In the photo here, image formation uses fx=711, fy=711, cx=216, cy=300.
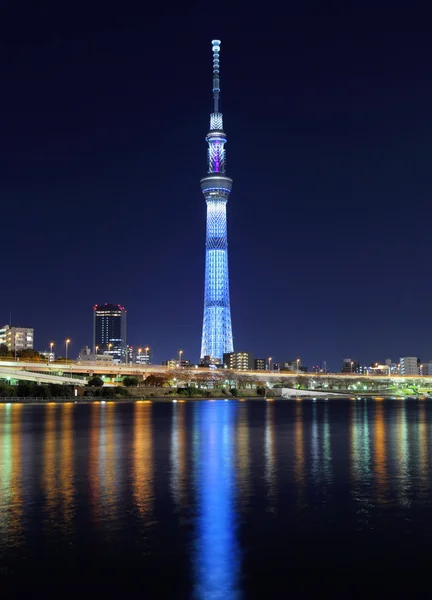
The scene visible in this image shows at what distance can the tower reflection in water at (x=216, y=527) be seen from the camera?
44.6ft

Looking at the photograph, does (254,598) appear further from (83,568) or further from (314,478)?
(314,478)

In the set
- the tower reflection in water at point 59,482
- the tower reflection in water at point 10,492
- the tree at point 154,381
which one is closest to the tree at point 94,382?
the tree at point 154,381

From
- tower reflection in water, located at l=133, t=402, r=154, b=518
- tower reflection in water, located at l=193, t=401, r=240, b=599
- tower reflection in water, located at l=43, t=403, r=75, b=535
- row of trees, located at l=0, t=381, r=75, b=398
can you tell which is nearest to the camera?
tower reflection in water, located at l=193, t=401, r=240, b=599

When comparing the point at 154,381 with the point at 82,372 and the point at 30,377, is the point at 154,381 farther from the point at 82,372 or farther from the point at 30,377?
the point at 30,377

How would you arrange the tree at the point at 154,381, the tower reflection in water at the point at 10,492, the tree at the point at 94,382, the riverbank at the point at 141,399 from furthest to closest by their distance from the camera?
the tree at the point at 154,381
the tree at the point at 94,382
the riverbank at the point at 141,399
the tower reflection in water at the point at 10,492

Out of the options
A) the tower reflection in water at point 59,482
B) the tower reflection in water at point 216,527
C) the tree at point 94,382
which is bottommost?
the tower reflection in water at point 216,527

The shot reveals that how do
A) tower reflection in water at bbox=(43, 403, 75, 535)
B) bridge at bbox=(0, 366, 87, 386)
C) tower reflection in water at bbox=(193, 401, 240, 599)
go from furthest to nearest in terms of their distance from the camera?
→ bridge at bbox=(0, 366, 87, 386)
tower reflection in water at bbox=(43, 403, 75, 535)
tower reflection in water at bbox=(193, 401, 240, 599)

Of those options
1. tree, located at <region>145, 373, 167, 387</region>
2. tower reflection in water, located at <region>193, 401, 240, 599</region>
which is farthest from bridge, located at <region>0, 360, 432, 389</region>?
tower reflection in water, located at <region>193, 401, 240, 599</region>

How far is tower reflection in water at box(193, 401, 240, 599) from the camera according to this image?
13.6 m

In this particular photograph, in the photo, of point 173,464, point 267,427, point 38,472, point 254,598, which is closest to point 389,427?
point 267,427

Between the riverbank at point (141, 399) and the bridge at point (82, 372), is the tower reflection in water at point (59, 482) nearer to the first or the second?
the riverbank at point (141, 399)

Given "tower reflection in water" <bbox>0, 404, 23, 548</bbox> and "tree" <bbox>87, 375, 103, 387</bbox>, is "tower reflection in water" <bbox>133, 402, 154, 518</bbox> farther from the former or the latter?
"tree" <bbox>87, 375, 103, 387</bbox>

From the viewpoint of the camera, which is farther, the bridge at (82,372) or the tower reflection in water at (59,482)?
the bridge at (82,372)

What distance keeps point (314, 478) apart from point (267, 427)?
30.7 meters
